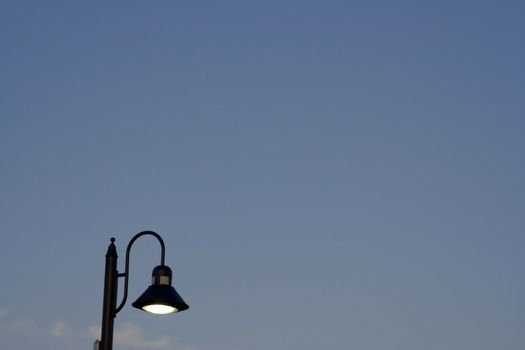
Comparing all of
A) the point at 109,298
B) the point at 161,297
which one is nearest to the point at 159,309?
the point at 161,297

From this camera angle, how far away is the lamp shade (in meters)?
17.7

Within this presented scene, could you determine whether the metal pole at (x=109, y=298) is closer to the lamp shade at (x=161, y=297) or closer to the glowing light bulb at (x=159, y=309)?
the lamp shade at (x=161, y=297)

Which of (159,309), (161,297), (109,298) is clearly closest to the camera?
(109,298)

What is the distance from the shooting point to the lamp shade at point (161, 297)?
17688 millimetres

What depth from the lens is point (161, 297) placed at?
58.1 ft

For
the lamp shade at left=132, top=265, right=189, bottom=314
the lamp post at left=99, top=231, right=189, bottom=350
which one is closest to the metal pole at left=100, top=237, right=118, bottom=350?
the lamp post at left=99, top=231, right=189, bottom=350

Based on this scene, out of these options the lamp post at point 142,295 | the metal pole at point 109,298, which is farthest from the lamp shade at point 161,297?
the metal pole at point 109,298

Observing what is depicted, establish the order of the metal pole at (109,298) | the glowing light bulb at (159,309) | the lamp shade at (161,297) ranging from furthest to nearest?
the glowing light bulb at (159,309) < the lamp shade at (161,297) < the metal pole at (109,298)

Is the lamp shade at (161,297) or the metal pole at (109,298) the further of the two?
the lamp shade at (161,297)

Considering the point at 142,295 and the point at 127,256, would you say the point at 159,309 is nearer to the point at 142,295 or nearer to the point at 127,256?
the point at 142,295

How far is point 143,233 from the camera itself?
18219 mm

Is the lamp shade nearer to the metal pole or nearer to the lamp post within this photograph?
the lamp post

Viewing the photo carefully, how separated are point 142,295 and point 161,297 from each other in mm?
277

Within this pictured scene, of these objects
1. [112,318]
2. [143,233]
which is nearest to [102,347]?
[112,318]
